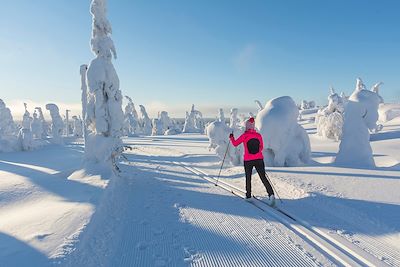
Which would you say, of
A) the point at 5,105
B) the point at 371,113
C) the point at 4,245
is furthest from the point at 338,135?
the point at 5,105

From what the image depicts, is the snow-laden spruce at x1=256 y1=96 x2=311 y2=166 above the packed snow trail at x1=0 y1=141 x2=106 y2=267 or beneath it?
above

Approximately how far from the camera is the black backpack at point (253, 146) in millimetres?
7102

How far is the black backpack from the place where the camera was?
7102 millimetres

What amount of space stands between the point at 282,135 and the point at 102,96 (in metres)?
9.75

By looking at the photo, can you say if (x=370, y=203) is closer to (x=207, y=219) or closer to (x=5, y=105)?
(x=207, y=219)

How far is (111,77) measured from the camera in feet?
43.8

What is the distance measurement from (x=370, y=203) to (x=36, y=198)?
838cm

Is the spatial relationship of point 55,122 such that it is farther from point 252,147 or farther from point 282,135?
point 252,147

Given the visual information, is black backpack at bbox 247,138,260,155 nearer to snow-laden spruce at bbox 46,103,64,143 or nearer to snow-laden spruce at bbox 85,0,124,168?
snow-laden spruce at bbox 85,0,124,168

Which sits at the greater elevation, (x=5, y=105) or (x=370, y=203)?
(x=5, y=105)

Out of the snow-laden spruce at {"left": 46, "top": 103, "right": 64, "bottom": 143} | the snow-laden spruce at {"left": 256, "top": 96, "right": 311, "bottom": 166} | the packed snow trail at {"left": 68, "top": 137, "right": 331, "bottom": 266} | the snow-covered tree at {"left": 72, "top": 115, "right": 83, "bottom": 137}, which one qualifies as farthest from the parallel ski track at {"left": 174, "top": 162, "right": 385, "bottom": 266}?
the snow-covered tree at {"left": 72, "top": 115, "right": 83, "bottom": 137}

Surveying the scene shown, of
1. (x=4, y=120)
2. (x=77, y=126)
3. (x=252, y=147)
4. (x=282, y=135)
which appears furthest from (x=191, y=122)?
(x=252, y=147)

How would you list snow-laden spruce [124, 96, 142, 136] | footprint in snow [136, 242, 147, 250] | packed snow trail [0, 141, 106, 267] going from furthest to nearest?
1. snow-laden spruce [124, 96, 142, 136]
2. footprint in snow [136, 242, 147, 250]
3. packed snow trail [0, 141, 106, 267]

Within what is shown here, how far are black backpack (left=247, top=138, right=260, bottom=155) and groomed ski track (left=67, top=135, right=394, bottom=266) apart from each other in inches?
51.7
